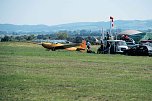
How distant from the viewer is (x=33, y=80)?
1595 centimetres

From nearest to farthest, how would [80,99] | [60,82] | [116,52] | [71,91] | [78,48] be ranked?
[80,99]
[71,91]
[60,82]
[116,52]
[78,48]

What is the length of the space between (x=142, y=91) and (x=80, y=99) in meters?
2.77

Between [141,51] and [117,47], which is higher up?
[117,47]

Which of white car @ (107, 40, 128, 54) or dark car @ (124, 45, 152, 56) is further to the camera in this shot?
white car @ (107, 40, 128, 54)

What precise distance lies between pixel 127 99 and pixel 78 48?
122 ft

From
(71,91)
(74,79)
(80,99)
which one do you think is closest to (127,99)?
(80,99)

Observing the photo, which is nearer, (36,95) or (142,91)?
(36,95)

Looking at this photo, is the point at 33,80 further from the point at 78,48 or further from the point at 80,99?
the point at 78,48

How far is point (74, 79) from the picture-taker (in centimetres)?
1655

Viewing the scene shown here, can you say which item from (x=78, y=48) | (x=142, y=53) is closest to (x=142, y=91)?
(x=142, y=53)

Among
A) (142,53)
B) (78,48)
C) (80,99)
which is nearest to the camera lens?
(80,99)

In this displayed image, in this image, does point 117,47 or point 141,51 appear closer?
point 141,51

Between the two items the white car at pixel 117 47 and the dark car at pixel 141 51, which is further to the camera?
the white car at pixel 117 47

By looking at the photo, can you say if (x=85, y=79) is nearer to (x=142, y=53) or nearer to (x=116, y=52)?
(x=142, y=53)
